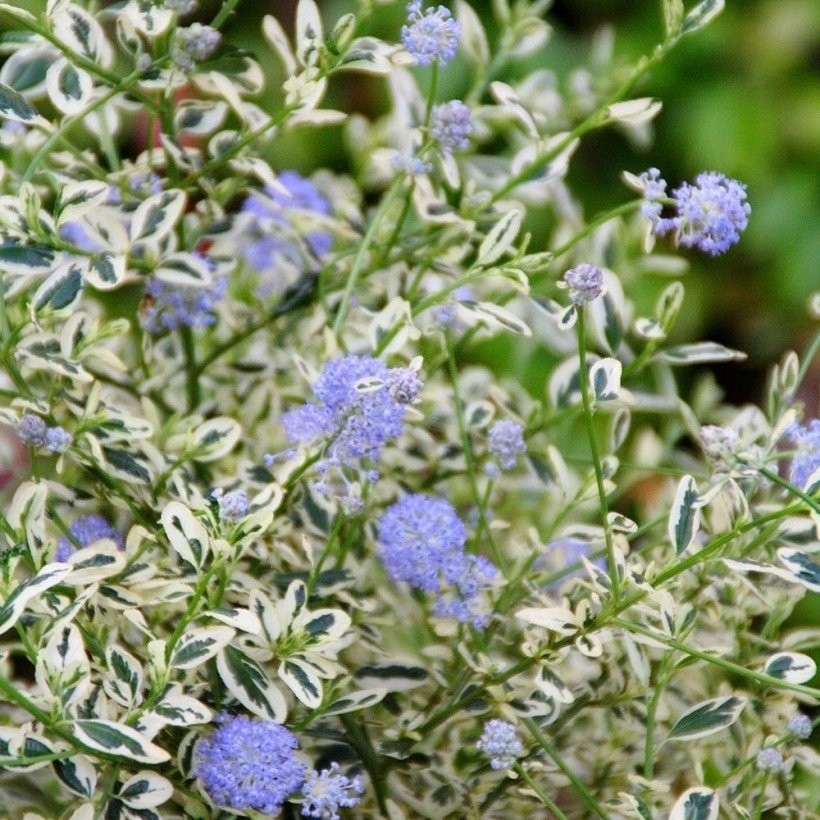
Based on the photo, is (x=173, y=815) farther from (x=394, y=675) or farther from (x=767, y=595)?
(x=767, y=595)

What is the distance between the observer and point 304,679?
618 mm

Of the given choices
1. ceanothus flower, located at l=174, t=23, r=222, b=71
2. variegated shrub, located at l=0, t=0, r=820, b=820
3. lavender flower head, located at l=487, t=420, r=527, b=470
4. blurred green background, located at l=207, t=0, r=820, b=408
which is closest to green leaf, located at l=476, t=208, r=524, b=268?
variegated shrub, located at l=0, t=0, r=820, b=820

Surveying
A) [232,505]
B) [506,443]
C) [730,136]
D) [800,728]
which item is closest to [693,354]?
[506,443]

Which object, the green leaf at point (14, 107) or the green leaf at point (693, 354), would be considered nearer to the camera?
the green leaf at point (14, 107)

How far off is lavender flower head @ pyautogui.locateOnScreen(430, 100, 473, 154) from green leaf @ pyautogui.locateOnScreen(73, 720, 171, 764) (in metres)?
0.40

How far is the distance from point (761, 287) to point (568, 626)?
174 centimetres

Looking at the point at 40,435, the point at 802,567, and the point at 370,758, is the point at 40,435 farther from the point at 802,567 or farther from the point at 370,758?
the point at 802,567

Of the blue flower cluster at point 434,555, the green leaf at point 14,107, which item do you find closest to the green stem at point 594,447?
the blue flower cluster at point 434,555

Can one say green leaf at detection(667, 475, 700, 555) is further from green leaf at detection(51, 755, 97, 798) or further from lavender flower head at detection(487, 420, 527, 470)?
green leaf at detection(51, 755, 97, 798)

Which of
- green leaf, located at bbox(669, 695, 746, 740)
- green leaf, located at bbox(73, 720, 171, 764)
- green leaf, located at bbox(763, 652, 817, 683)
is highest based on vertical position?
green leaf, located at bbox(73, 720, 171, 764)

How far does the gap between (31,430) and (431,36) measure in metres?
0.32

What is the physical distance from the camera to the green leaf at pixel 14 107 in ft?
2.18

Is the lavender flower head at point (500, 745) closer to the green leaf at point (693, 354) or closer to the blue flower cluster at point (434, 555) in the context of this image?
the blue flower cluster at point (434, 555)

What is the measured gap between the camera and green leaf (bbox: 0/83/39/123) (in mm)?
665
